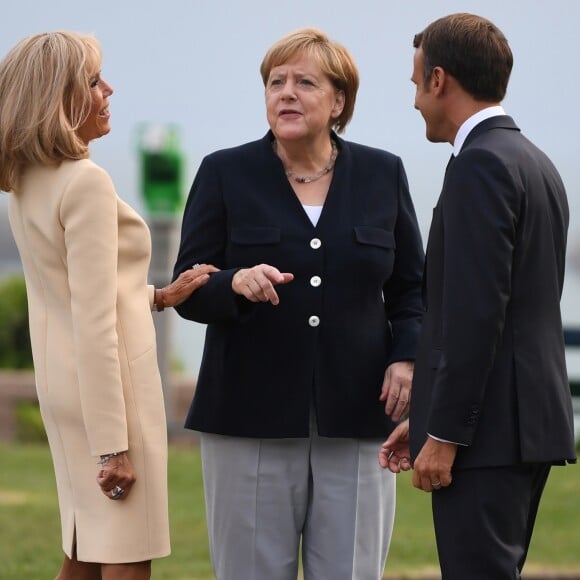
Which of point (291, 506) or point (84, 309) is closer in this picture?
point (84, 309)

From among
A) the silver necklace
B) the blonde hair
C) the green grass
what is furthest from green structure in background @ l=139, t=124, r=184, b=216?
the blonde hair

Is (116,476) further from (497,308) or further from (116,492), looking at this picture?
(497,308)

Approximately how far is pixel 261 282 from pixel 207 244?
0.33 m

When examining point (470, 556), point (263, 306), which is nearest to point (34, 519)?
point (263, 306)

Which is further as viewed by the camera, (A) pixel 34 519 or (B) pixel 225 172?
(A) pixel 34 519

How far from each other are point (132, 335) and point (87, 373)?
0.17 metres

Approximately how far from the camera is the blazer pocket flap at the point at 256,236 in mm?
3703

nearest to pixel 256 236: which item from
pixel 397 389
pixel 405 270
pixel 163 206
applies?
pixel 405 270

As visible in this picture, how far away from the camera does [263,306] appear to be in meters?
3.74

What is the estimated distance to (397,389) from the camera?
3.70 metres

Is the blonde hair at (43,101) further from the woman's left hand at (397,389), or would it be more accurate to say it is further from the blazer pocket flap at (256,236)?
the woman's left hand at (397,389)

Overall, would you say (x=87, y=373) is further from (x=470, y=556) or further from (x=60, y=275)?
(x=470, y=556)

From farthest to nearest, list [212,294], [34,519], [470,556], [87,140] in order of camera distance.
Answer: [34,519] → [212,294] → [87,140] → [470,556]

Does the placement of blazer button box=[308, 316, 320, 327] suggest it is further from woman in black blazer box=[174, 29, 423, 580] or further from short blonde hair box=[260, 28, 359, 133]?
short blonde hair box=[260, 28, 359, 133]
